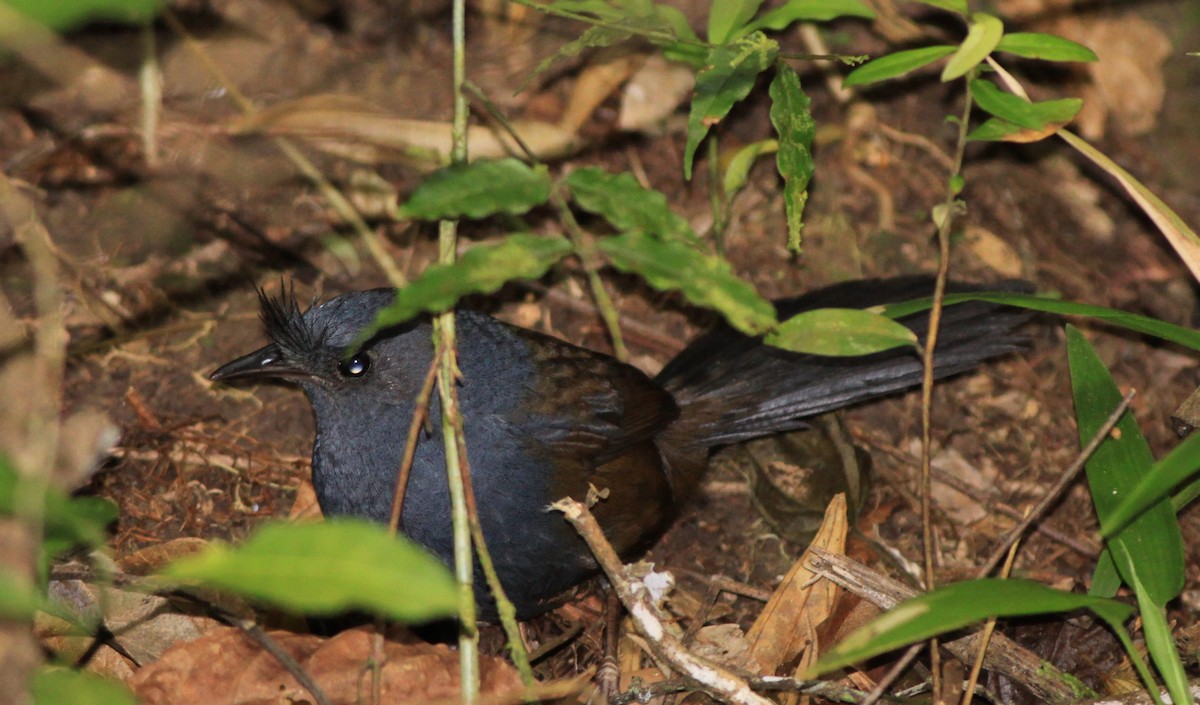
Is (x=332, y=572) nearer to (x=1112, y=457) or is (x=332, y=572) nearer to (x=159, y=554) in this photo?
(x=159, y=554)

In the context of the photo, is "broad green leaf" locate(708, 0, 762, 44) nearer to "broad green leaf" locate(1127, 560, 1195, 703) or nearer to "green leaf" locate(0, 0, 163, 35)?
"broad green leaf" locate(1127, 560, 1195, 703)

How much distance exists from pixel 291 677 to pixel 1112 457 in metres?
2.65

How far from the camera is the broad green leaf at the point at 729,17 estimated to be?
12.6 feet

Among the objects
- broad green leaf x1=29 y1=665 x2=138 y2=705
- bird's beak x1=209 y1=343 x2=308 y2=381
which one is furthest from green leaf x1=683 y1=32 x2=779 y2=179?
broad green leaf x1=29 y1=665 x2=138 y2=705

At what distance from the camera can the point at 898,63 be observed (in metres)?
3.37

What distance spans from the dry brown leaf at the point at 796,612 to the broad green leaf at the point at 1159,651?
0.93 meters

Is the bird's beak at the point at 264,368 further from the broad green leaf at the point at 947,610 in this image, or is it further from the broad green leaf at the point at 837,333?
the broad green leaf at the point at 947,610

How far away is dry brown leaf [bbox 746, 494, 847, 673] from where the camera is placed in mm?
3857

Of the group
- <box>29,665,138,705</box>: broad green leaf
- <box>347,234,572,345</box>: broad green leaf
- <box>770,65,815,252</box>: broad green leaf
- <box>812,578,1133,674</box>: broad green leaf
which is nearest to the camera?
<box>29,665,138,705</box>: broad green leaf

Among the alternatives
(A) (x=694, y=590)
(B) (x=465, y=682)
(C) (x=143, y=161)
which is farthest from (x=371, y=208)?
(B) (x=465, y=682)

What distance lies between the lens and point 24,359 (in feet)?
13.7

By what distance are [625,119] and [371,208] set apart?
125 cm

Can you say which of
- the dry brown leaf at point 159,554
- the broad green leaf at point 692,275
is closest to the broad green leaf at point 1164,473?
the broad green leaf at point 692,275

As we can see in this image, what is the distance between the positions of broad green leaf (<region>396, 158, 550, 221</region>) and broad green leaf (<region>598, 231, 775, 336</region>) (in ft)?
0.70
